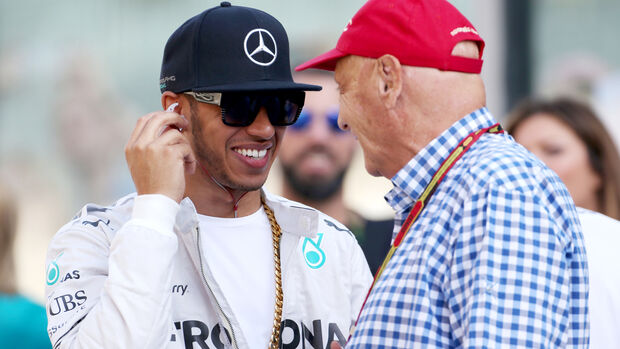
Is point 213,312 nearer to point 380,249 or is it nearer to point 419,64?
point 419,64

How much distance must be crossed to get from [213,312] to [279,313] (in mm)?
217

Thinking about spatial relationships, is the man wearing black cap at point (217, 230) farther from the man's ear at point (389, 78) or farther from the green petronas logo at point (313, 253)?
the man's ear at point (389, 78)

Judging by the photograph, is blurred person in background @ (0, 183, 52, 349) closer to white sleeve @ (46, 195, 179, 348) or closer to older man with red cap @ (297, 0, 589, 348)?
white sleeve @ (46, 195, 179, 348)

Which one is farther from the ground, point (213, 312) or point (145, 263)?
point (145, 263)

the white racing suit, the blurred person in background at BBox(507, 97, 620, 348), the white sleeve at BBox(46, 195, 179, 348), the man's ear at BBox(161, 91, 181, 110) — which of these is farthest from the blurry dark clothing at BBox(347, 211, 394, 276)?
the white sleeve at BBox(46, 195, 179, 348)

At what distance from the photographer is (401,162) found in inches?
92.0

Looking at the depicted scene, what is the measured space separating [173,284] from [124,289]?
373 mm

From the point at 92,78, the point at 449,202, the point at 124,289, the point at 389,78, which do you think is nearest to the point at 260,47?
the point at 389,78

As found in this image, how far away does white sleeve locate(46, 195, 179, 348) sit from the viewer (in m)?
2.37

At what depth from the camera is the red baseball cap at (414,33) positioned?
2223 millimetres

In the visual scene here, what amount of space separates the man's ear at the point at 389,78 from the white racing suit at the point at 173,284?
75 centimetres

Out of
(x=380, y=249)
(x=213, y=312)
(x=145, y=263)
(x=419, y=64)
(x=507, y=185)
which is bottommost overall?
(x=380, y=249)

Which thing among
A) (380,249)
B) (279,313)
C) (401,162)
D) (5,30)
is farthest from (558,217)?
(5,30)

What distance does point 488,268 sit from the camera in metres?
1.84
